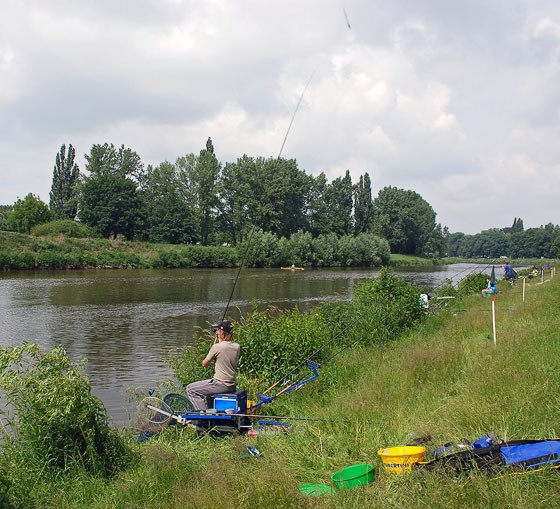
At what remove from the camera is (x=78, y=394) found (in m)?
5.84

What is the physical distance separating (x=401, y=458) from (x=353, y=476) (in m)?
0.44

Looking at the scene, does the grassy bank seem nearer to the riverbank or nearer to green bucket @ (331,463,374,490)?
green bucket @ (331,463,374,490)

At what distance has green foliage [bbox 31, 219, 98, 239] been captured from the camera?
2736 inches

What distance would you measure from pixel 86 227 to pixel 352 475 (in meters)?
77.4

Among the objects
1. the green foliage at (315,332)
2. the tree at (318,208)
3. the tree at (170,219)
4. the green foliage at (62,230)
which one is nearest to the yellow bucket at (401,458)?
the green foliage at (315,332)

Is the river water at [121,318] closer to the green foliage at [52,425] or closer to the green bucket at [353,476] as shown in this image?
the green foliage at [52,425]

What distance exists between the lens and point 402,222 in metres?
110

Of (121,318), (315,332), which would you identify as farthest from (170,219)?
(315,332)

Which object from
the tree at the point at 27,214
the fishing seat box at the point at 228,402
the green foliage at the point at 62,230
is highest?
the tree at the point at 27,214

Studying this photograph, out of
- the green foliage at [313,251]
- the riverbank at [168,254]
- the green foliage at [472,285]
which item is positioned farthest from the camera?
the green foliage at [313,251]

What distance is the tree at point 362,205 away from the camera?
108m

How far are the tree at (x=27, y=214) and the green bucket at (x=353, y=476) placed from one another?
8045cm

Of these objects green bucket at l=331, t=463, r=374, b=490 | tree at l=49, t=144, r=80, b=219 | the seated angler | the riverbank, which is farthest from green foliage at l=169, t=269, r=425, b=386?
tree at l=49, t=144, r=80, b=219

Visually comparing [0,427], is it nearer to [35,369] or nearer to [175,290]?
[35,369]
